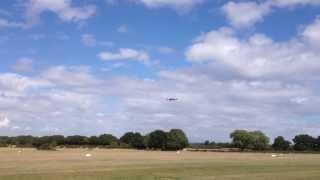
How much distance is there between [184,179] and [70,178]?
29.9 ft

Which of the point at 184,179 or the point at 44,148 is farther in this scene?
the point at 44,148

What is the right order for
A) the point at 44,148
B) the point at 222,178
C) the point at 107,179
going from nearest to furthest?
1. the point at 107,179
2. the point at 222,178
3. the point at 44,148

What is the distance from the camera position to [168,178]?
168ft

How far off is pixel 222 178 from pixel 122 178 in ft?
27.5

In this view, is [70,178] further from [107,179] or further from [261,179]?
[261,179]

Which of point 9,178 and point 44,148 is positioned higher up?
point 44,148

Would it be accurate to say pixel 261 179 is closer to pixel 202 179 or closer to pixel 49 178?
pixel 202 179

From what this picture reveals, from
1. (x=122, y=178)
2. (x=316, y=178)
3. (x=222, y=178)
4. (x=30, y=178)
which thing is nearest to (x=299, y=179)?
(x=316, y=178)

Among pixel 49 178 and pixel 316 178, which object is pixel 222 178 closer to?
pixel 316 178

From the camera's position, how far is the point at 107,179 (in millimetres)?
48875

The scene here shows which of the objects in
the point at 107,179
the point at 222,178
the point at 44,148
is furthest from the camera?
the point at 44,148

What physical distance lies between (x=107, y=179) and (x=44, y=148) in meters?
140

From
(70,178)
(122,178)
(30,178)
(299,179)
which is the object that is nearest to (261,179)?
(299,179)

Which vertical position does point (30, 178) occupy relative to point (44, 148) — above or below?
below
